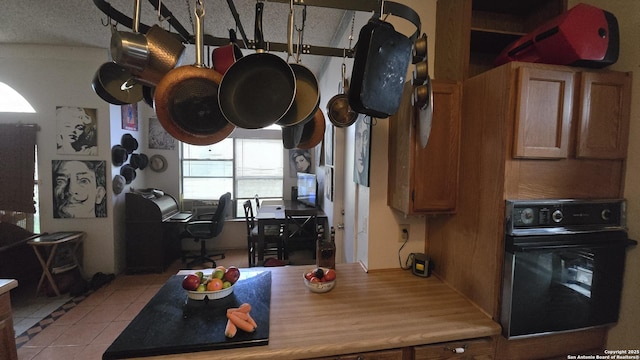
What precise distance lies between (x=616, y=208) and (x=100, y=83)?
245 centimetres

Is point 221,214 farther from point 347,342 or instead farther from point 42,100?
point 347,342

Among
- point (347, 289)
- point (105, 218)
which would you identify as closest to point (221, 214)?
point (105, 218)

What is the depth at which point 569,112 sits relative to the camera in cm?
110

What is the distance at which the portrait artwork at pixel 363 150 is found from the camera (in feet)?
5.34

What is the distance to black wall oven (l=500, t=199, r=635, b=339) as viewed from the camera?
42.0 inches

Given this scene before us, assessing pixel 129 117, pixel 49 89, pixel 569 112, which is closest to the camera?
pixel 569 112

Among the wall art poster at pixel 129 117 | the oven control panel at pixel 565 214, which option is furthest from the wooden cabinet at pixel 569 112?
the wall art poster at pixel 129 117

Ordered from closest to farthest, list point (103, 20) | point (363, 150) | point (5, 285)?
1. point (5, 285)
2. point (363, 150)
3. point (103, 20)

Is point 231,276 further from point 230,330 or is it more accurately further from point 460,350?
point 460,350

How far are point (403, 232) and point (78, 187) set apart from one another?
12.1 feet

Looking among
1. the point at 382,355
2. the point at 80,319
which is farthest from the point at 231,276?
the point at 80,319

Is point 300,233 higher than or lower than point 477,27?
lower

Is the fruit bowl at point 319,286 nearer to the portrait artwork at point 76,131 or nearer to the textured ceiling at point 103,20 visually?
the textured ceiling at point 103,20

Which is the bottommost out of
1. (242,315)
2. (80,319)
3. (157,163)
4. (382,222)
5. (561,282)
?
(80,319)
